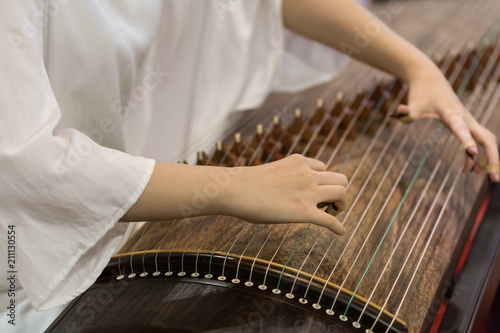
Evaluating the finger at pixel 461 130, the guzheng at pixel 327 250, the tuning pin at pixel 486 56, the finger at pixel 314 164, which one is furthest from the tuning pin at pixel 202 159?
the tuning pin at pixel 486 56

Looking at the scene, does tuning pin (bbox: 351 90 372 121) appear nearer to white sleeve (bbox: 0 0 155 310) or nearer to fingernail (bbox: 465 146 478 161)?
fingernail (bbox: 465 146 478 161)

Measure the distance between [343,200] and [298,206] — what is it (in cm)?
10

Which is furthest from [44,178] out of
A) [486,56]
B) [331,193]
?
[486,56]

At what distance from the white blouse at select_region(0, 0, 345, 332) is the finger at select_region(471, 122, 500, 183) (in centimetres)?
67

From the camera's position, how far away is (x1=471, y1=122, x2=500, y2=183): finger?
49.4 inches

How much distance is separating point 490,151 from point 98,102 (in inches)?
36.0

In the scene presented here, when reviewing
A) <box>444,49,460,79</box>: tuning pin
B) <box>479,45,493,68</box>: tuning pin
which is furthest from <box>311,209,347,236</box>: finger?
<box>479,45,493,68</box>: tuning pin

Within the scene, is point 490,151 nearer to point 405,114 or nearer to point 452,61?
point 405,114

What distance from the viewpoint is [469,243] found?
114 centimetres

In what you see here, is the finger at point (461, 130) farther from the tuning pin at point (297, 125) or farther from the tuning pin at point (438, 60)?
the tuning pin at point (438, 60)

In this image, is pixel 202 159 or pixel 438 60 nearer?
pixel 202 159

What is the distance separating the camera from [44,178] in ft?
2.65

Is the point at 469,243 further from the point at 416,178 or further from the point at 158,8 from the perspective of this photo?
the point at 158,8

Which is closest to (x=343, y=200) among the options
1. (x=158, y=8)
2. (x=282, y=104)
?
(x=158, y=8)
